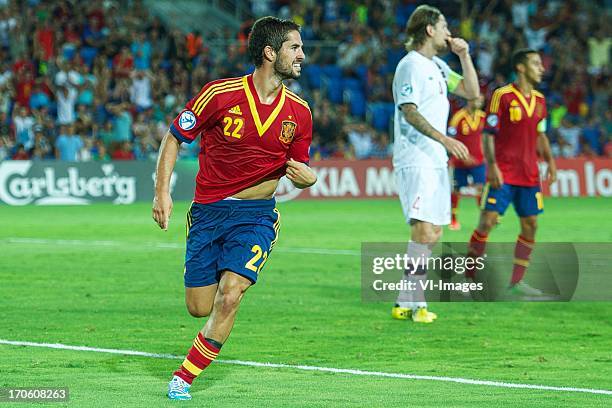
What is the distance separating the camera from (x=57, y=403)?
732 cm

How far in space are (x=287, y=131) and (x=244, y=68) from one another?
81.6ft

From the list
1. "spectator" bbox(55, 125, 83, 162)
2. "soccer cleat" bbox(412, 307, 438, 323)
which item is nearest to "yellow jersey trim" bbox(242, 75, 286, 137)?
"soccer cleat" bbox(412, 307, 438, 323)

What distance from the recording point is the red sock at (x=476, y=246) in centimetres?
1320

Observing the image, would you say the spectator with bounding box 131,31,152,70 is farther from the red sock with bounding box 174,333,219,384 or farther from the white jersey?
the red sock with bounding box 174,333,219,384

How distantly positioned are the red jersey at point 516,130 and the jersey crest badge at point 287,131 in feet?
16.9

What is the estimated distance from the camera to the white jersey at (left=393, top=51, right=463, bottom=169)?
433 inches

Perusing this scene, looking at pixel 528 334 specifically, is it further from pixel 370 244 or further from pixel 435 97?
pixel 370 244

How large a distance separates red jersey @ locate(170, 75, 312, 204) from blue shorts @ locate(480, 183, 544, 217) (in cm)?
506

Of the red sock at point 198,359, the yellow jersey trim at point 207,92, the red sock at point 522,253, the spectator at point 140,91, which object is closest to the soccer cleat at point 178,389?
the red sock at point 198,359

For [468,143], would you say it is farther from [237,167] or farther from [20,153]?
[237,167]

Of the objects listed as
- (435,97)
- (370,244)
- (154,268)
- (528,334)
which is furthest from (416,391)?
(370,244)

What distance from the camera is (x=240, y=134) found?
313 inches

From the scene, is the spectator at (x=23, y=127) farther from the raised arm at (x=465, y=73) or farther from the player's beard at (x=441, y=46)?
the player's beard at (x=441, y=46)

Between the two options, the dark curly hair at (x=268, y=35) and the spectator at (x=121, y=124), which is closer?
the dark curly hair at (x=268, y=35)
